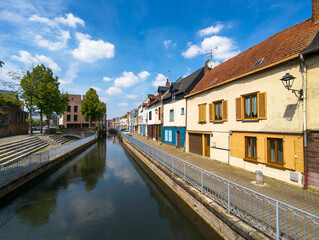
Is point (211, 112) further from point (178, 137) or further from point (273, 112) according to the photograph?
point (178, 137)

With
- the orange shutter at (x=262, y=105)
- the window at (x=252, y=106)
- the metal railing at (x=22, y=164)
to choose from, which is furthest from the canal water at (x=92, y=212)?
the window at (x=252, y=106)

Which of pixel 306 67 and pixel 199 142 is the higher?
pixel 306 67

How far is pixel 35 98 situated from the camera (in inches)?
914

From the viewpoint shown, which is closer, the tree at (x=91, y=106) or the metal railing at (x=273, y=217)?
the metal railing at (x=273, y=217)

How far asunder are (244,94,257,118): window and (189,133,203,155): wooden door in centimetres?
533

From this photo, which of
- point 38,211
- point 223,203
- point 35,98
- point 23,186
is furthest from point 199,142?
point 35,98

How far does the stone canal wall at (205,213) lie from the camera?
169 inches

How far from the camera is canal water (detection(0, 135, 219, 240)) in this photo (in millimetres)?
5844

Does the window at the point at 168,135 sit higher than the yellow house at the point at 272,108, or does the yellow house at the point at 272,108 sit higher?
the yellow house at the point at 272,108

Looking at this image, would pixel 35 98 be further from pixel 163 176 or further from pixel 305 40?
pixel 305 40

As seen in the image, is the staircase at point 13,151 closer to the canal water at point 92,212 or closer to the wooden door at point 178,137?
the canal water at point 92,212

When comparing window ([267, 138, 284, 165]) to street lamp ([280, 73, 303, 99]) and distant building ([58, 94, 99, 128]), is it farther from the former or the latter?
distant building ([58, 94, 99, 128])

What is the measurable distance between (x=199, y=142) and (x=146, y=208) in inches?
323

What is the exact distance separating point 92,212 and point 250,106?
33.8 feet
